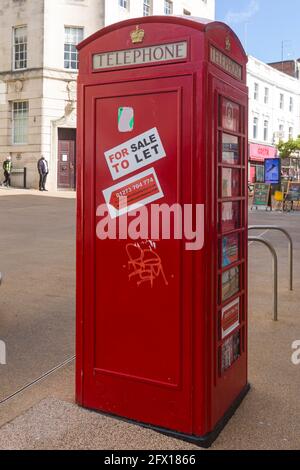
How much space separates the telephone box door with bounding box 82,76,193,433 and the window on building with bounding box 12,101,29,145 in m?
26.7

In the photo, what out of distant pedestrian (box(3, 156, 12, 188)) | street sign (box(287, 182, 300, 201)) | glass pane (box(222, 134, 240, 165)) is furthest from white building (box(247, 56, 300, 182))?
glass pane (box(222, 134, 240, 165))

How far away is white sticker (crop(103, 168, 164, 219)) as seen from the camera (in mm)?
2855

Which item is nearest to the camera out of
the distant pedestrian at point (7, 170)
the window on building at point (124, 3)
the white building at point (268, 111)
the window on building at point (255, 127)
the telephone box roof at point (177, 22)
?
the telephone box roof at point (177, 22)

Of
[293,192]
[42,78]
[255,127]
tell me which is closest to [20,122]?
[42,78]

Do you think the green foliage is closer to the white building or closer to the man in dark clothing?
the white building

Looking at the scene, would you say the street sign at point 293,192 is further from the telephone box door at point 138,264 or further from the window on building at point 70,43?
the telephone box door at point 138,264

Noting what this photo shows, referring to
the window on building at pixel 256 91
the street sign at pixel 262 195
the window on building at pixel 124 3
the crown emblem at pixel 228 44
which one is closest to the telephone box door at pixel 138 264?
the crown emblem at pixel 228 44

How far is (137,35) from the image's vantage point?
9.25 feet

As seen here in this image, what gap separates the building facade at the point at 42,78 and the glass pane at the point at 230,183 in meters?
25.3

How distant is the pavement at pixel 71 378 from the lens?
288 centimetres

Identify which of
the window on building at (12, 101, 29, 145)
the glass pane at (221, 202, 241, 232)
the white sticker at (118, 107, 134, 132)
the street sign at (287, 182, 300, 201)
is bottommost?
the glass pane at (221, 202, 241, 232)

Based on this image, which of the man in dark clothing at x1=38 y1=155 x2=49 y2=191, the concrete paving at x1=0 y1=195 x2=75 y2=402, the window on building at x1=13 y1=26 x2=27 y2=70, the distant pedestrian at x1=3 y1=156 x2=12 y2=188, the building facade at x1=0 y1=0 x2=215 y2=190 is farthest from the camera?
the window on building at x1=13 y1=26 x2=27 y2=70

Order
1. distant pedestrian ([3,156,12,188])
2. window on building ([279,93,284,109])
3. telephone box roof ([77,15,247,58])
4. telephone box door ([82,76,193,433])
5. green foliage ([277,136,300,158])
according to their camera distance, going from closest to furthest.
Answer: telephone box roof ([77,15,247,58]) < telephone box door ([82,76,193,433]) < distant pedestrian ([3,156,12,188]) < green foliage ([277,136,300,158]) < window on building ([279,93,284,109])

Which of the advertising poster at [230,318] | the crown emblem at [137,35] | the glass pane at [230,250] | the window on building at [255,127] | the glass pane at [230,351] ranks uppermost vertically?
the window on building at [255,127]
